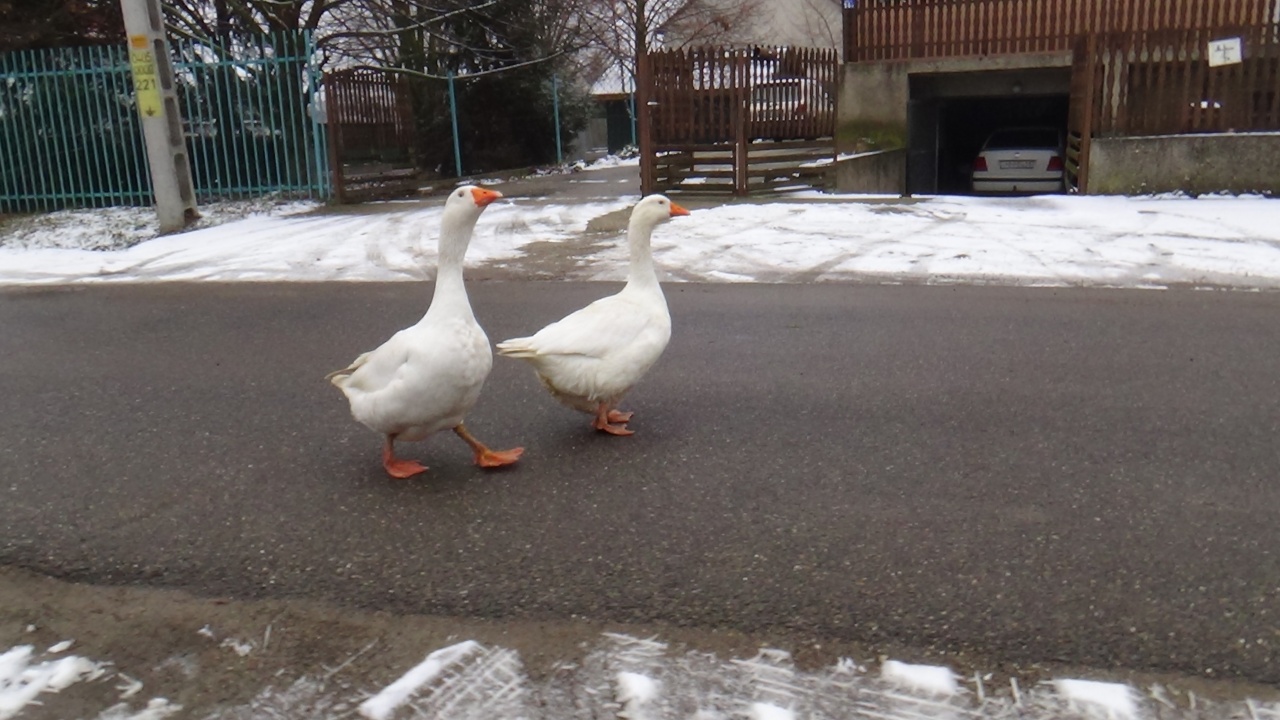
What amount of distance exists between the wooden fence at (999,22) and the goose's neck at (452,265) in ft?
47.1

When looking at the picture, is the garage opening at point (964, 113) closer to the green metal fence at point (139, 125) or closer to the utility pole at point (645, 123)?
the utility pole at point (645, 123)

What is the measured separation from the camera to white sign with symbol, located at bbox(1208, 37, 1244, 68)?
12.8 m

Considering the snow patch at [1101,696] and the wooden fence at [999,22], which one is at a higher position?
the wooden fence at [999,22]

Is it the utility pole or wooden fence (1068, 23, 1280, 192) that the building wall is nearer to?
wooden fence (1068, 23, 1280, 192)

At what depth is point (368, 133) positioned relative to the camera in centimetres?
1602

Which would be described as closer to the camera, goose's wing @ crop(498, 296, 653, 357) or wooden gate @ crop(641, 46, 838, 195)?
goose's wing @ crop(498, 296, 653, 357)

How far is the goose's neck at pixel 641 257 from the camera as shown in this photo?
15.8 feet

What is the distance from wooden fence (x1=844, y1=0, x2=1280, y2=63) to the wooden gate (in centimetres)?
304

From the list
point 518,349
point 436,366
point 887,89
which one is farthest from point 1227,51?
point 436,366

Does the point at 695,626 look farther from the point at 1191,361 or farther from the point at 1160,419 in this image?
the point at 1191,361

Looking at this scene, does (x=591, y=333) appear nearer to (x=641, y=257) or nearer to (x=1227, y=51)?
(x=641, y=257)

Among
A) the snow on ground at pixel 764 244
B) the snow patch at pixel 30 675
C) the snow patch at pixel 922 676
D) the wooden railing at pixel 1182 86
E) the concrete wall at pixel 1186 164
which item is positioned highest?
the wooden railing at pixel 1182 86

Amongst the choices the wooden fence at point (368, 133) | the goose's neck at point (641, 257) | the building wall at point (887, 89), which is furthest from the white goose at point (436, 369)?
the building wall at point (887, 89)

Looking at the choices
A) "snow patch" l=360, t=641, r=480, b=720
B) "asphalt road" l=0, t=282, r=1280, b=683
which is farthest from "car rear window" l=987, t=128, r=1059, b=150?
"snow patch" l=360, t=641, r=480, b=720
